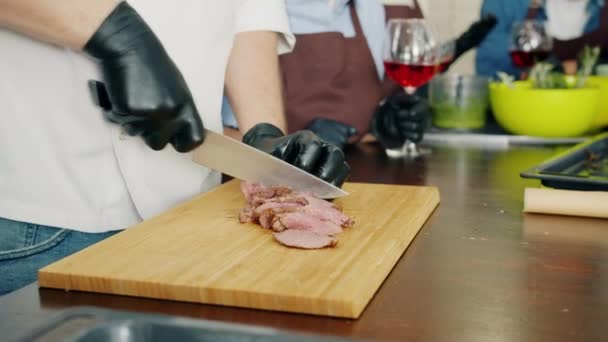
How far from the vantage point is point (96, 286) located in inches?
31.1

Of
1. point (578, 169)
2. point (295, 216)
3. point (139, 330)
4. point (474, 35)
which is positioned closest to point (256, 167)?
point (295, 216)

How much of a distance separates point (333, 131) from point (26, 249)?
78cm

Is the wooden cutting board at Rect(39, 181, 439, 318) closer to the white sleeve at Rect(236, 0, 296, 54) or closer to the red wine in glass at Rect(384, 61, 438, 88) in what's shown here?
the white sleeve at Rect(236, 0, 296, 54)

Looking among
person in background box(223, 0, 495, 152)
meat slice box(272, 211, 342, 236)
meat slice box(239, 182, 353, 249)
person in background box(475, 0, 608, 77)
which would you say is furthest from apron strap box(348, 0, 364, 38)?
person in background box(475, 0, 608, 77)

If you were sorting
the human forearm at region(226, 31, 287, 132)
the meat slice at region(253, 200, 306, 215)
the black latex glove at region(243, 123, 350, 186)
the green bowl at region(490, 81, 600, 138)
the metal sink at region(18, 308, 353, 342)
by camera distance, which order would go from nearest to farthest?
the metal sink at region(18, 308, 353, 342)
the meat slice at region(253, 200, 306, 215)
the black latex glove at region(243, 123, 350, 186)
the human forearm at region(226, 31, 287, 132)
the green bowl at region(490, 81, 600, 138)

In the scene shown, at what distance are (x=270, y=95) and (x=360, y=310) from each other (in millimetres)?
702

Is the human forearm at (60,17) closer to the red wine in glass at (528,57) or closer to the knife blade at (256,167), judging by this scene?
the knife blade at (256,167)

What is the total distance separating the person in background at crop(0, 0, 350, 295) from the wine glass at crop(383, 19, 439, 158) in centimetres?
46

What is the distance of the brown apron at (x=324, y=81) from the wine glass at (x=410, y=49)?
0.15m

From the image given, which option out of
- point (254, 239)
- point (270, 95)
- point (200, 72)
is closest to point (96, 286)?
point (254, 239)

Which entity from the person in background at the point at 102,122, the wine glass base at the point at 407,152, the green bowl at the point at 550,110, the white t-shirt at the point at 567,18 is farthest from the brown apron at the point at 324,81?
the white t-shirt at the point at 567,18

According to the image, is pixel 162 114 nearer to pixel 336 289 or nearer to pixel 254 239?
pixel 254 239

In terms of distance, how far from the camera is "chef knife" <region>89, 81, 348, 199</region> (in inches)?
40.4

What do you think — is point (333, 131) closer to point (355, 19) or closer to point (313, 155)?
point (355, 19)
